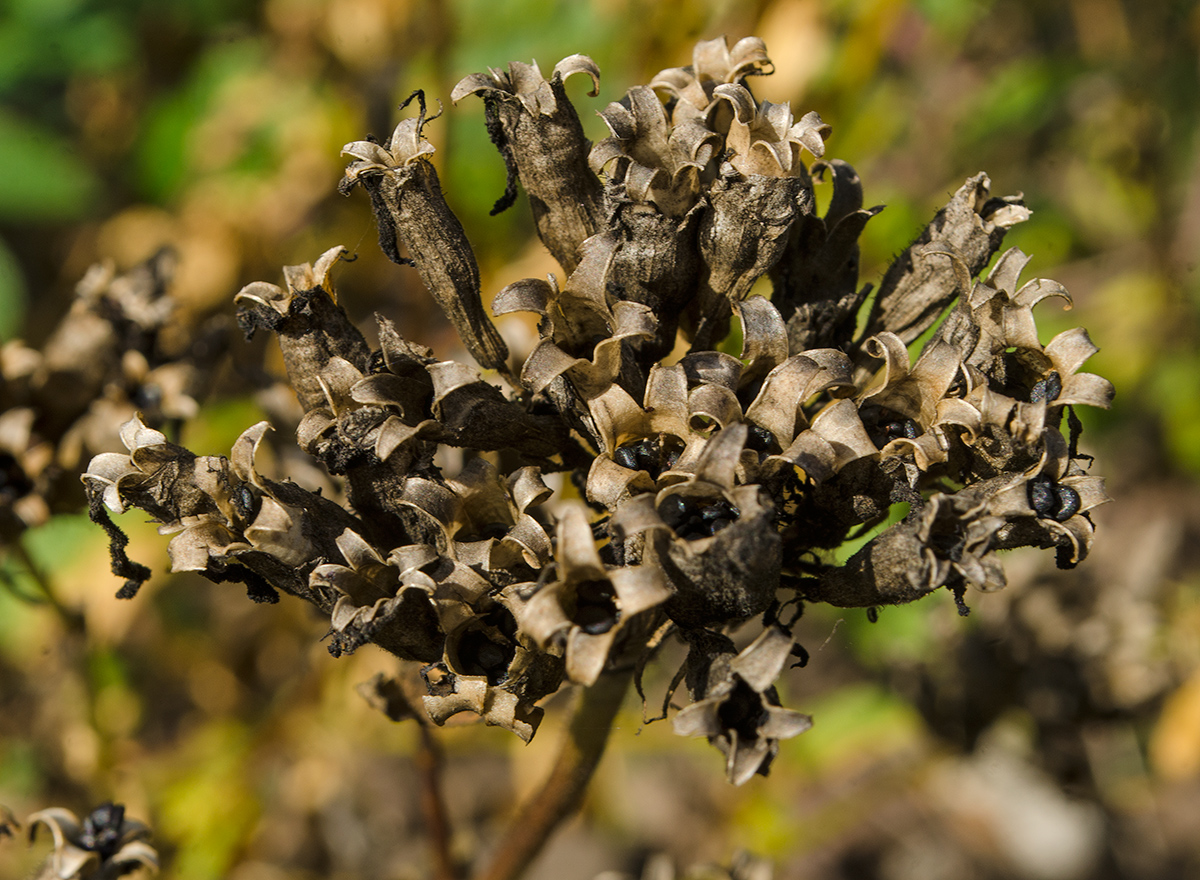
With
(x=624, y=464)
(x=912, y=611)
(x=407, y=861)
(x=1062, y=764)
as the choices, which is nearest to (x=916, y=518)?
(x=624, y=464)

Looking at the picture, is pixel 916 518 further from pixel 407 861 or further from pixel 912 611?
pixel 407 861

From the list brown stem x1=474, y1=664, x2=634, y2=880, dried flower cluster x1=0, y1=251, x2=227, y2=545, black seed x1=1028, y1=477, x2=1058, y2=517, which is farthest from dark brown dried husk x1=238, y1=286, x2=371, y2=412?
black seed x1=1028, y1=477, x2=1058, y2=517

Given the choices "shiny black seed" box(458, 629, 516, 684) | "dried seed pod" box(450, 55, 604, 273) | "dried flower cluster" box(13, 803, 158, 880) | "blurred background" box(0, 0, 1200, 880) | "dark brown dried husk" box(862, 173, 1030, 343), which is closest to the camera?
"shiny black seed" box(458, 629, 516, 684)

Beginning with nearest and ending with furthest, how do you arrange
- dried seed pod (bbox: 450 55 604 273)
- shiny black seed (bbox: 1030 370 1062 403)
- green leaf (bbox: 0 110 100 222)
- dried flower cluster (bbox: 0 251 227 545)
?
shiny black seed (bbox: 1030 370 1062 403), dried seed pod (bbox: 450 55 604 273), dried flower cluster (bbox: 0 251 227 545), green leaf (bbox: 0 110 100 222)

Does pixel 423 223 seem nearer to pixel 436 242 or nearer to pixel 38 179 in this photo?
pixel 436 242

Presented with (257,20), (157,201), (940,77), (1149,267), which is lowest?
(1149,267)

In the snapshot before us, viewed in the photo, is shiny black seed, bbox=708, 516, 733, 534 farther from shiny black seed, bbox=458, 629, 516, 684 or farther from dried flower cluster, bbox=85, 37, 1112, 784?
shiny black seed, bbox=458, 629, 516, 684
